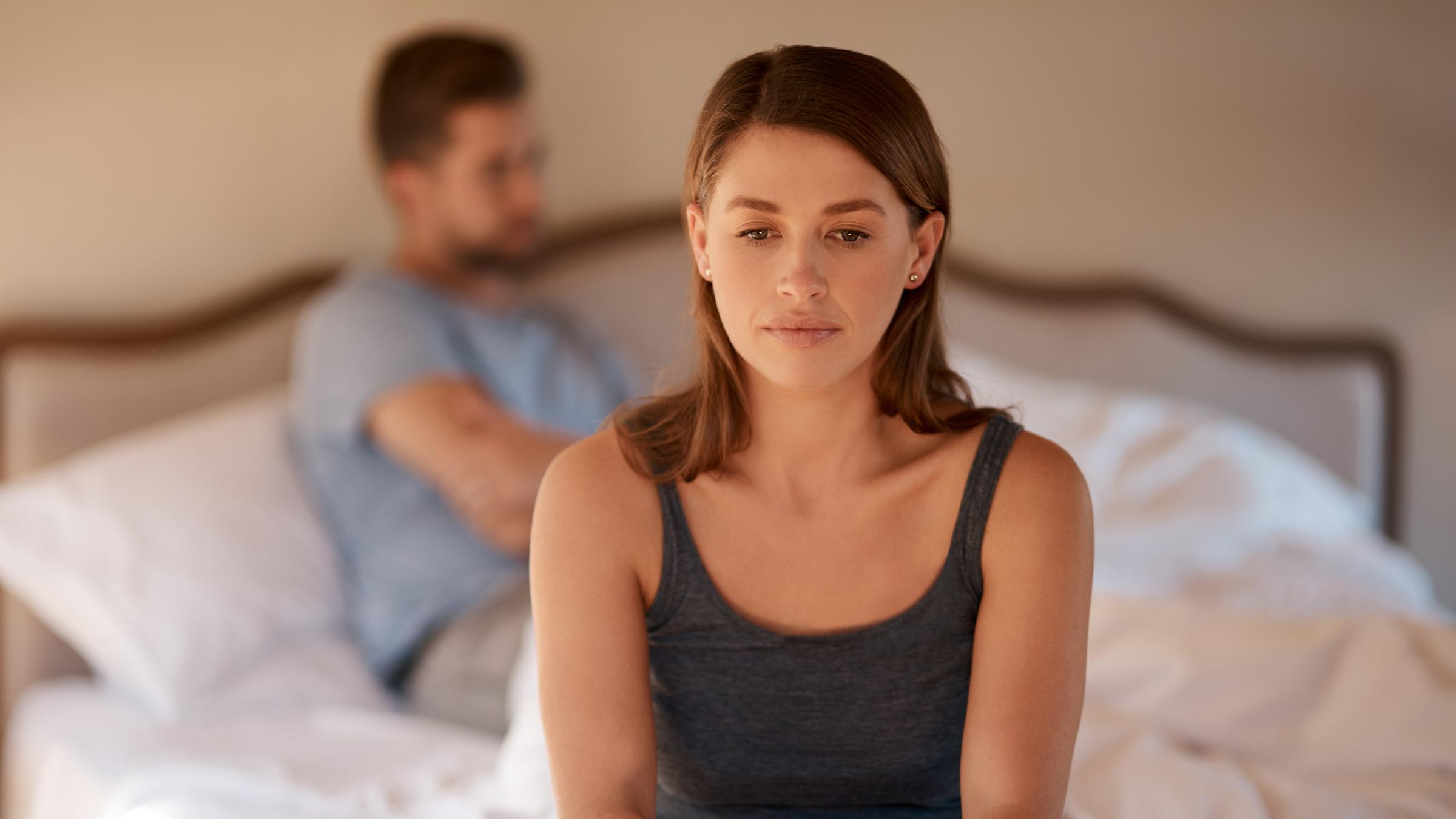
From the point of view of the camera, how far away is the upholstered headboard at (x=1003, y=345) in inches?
82.4

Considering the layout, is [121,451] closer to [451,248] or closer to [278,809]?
[451,248]

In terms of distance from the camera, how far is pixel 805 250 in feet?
3.13

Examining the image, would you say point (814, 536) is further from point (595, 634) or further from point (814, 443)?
point (595, 634)

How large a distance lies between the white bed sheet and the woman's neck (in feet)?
1.68

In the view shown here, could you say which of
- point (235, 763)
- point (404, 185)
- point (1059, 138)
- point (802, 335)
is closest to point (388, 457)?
point (404, 185)

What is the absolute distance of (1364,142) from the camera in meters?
2.52

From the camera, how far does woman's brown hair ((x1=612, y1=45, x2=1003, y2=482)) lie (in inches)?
37.2

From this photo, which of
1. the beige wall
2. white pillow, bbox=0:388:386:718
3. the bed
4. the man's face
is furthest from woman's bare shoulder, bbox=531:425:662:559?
the beige wall

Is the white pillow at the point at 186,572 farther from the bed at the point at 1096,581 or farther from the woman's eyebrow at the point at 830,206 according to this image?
the woman's eyebrow at the point at 830,206

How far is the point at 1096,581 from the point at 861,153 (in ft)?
3.08

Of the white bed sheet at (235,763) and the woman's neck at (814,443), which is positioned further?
the white bed sheet at (235,763)

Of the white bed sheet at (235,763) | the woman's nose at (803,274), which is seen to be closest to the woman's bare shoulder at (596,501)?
the woman's nose at (803,274)

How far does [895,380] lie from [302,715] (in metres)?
1.05

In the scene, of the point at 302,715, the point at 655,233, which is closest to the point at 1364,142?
the point at 655,233
